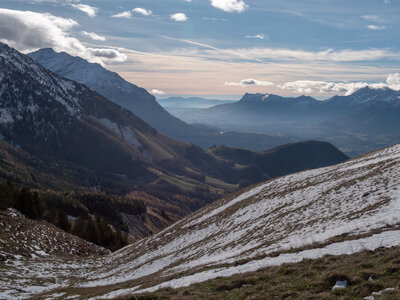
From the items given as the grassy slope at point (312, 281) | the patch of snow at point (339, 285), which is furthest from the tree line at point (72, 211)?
the patch of snow at point (339, 285)

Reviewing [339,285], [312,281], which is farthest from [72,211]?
[339,285]

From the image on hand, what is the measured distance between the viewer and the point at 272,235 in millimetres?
27547

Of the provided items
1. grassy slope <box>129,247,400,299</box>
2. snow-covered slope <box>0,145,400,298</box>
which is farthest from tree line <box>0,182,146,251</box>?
grassy slope <box>129,247,400,299</box>

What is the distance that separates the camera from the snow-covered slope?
19750 millimetres

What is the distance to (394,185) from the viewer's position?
90.9 ft

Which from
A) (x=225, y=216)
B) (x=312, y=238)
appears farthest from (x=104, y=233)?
(x=312, y=238)

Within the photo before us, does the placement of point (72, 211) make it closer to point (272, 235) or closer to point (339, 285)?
point (272, 235)

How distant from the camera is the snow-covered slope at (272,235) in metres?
19.8

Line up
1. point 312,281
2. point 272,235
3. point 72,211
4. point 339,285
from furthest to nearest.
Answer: point 72,211, point 272,235, point 312,281, point 339,285

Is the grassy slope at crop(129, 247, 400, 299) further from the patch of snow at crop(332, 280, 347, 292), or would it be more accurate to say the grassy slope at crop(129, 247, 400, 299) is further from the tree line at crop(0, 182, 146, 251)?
the tree line at crop(0, 182, 146, 251)

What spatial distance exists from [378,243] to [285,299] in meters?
7.68

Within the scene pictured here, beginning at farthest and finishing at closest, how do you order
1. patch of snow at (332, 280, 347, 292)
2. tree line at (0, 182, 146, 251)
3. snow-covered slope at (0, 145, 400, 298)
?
tree line at (0, 182, 146, 251) < snow-covered slope at (0, 145, 400, 298) < patch of snow at (332, 280, 347, 292)

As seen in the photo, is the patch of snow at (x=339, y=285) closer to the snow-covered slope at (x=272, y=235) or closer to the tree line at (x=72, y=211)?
the snow-covered slope at (x=272, y=235)

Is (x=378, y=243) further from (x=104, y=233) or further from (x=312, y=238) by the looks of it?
(x=104, y=233)
